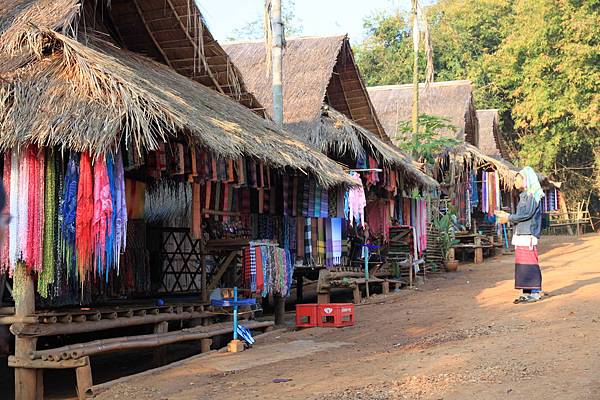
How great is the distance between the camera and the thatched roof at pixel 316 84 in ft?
46.4

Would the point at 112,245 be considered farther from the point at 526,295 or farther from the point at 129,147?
the point at 526,295

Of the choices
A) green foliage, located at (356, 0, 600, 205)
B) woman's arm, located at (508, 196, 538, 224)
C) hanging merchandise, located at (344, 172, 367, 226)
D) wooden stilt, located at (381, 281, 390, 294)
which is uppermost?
green foliage, located at (356, 0, 600, 205)

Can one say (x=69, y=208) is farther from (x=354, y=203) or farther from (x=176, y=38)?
(x=354, y=203)

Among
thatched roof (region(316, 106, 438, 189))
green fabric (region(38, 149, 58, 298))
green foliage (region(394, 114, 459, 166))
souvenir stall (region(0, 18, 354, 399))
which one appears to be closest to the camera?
souvenir stall (region(0, 18, 354, 399))

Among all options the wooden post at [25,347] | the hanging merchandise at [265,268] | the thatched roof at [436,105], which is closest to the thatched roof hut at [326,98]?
the hanging merchandise at [265,268]

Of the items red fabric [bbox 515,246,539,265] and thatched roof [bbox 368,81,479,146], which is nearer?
red fabric [bbox 515,246,539,265]

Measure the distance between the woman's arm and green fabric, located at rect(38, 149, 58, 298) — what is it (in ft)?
19.4

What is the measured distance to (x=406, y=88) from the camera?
23.8 meters

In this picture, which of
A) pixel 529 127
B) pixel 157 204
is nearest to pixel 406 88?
pixel 529 127

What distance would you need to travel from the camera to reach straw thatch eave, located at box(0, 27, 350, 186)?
647 centimetres

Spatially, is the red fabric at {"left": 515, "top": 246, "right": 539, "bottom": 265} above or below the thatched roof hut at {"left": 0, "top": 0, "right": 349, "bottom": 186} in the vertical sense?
below

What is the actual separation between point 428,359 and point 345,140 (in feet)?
21.8

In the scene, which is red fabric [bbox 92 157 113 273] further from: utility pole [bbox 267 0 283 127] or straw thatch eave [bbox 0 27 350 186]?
utility pole [bbox 267 0 283 127]

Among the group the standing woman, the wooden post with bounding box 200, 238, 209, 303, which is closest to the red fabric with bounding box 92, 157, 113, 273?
the wooden post with bounding box 200, 238, 209, 303
